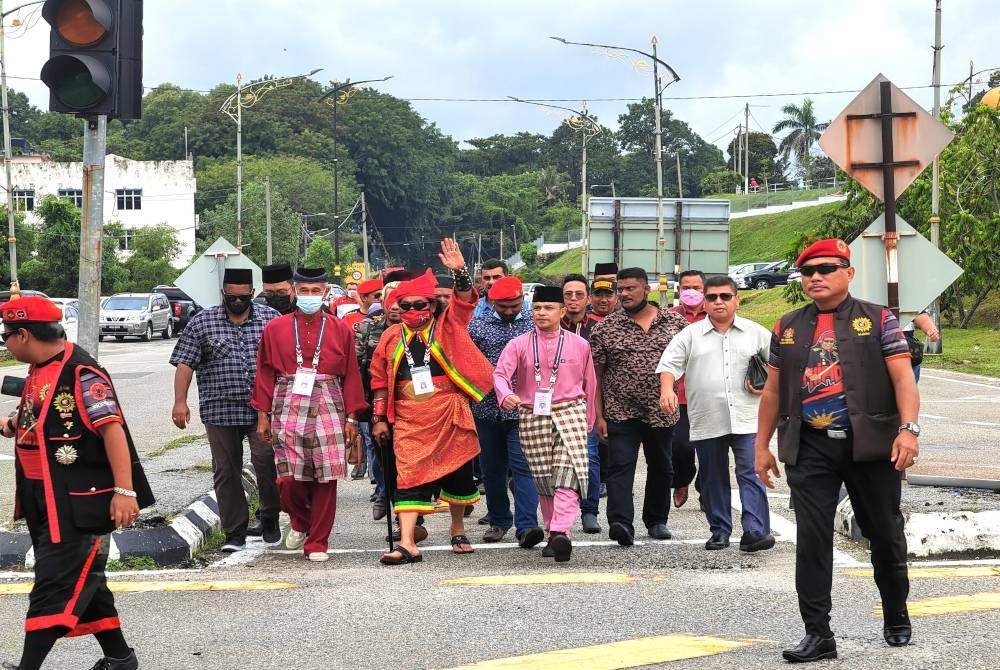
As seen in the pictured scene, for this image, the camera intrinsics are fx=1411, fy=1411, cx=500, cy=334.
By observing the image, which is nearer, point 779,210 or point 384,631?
point 384,631

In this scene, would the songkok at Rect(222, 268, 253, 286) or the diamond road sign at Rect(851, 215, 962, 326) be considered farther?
the diamond road sign at Rect(851, 215, 962, 326)

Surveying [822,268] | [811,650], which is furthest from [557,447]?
[811,650]

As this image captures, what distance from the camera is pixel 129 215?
8838 centimetres

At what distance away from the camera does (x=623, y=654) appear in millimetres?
6039

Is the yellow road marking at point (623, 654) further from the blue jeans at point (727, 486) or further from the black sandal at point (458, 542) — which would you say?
the black sandal at point (458, 542)

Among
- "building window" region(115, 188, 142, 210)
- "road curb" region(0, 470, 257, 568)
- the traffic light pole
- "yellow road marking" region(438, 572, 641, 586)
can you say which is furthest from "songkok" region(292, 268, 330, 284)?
"building window" region(115, 188, 142, 210)

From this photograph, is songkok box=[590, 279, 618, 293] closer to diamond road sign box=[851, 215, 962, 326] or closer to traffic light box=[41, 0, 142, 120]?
diamond road sign box=[851, 215, 962, 326]

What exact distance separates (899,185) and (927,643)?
185 inches

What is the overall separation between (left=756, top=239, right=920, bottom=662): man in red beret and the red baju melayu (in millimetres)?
3559

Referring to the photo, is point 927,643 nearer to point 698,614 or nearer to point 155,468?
point 698,614

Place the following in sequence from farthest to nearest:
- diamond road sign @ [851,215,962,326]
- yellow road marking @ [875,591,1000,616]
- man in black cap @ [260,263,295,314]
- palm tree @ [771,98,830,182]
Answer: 1. palm tree @ [771,98,830,182]
2. diamond road sign @ [851,215,962,326]
3. man in black cap @ [260,263,295,314]
4. yellow road marking @ [875,591,1000,616]

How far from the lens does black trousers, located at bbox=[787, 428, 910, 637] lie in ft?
20.2

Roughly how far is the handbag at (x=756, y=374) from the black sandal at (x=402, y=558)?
7.87 ft

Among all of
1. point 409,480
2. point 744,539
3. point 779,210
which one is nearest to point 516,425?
point 409,480
